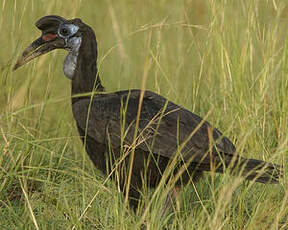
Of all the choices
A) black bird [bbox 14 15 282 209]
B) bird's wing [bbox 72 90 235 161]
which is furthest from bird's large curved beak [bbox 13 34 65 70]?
bird's wing [bbox 72 90 235 161]

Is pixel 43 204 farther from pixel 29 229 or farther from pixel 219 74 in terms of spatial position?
pixel 219 74

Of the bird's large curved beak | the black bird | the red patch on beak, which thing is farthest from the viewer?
the red patch on beak

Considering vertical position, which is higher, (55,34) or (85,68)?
(55,34)

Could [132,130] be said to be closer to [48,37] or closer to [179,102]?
[48,37]

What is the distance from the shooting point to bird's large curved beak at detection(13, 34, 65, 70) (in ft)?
13.5

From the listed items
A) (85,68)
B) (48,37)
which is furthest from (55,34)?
(85,68)

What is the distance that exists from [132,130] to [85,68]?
613mm

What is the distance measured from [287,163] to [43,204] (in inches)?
52.5

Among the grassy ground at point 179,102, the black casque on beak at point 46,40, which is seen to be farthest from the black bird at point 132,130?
the grassy ground at point 179,102

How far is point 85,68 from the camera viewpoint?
4.19 meters

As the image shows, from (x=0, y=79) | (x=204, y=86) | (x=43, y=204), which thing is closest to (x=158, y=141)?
(x=43, y=204)

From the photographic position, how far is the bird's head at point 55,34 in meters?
4.18

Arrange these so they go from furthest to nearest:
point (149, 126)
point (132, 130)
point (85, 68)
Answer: point (85, 68), point (132, 130), point (149, 126)

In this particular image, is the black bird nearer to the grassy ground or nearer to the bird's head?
the bird's head
